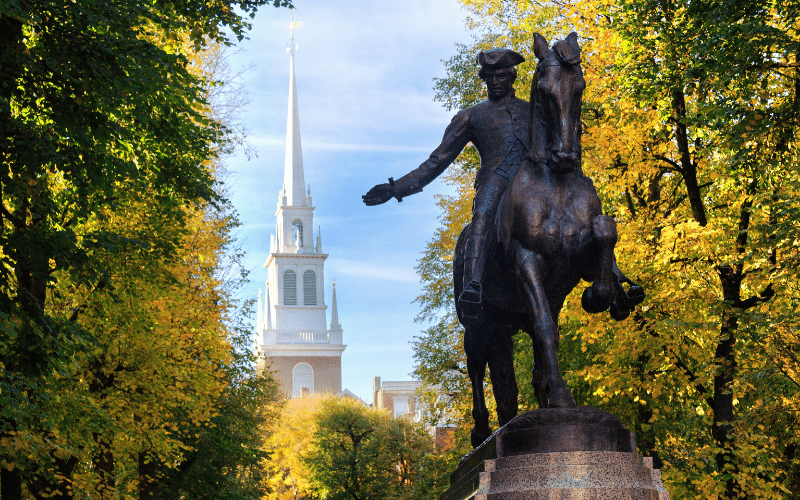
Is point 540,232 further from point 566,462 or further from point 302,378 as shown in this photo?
point 302,378

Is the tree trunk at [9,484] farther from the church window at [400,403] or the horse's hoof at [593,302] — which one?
the church window at [400,403]

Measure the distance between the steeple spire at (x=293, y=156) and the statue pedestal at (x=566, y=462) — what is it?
373 ft

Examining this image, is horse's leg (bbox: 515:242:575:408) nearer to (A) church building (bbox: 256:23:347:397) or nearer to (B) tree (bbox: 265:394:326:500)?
(B) tree (bbox: 265:394:326:500)

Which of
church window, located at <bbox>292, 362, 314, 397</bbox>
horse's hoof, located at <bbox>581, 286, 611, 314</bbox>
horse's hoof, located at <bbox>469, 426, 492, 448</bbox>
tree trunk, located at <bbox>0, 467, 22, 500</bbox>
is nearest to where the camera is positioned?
horse's hoof, located at <bbox>581, 286, 611, 314</bbox>

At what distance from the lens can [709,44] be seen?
13438 mm

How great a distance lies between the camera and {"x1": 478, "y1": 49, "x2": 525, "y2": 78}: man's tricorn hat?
7.98 meters

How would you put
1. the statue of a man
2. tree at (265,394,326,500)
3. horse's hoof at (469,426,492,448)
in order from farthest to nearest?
tree at (265,394,326,500), horse's hoof at (469,426,492,448), the statue of a man

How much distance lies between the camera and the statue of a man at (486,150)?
24.8 ft

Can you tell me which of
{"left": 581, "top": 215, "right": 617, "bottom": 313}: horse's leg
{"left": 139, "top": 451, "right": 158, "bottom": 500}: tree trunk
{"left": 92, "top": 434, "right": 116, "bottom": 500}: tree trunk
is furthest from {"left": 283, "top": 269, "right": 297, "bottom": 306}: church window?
{"left": 581, "top": 215, "right": 617, "bottom": 313}: horse's leg

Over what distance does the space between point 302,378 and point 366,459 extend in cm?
6694

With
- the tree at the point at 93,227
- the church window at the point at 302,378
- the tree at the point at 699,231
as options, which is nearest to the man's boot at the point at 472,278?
the tree at the point at 93,227

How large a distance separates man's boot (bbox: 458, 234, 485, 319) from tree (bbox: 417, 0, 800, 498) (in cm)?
665

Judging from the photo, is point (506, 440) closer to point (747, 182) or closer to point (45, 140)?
point (45, 140)

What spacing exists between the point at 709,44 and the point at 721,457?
6624mm
